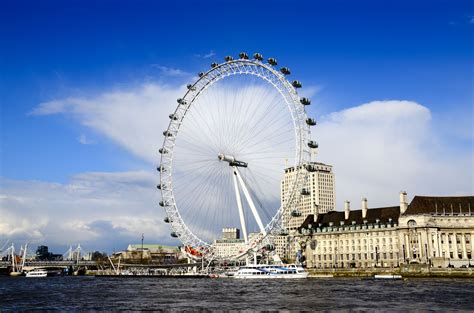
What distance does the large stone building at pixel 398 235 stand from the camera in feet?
370

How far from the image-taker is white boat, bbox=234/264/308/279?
10131cm

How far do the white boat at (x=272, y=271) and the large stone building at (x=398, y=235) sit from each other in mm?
26648

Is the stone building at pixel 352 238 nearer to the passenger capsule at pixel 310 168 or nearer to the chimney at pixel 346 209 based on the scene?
the chimney at pixel 346 209

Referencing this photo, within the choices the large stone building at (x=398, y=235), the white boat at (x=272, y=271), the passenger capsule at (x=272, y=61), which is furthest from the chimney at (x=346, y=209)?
the passenger capsule at (x=272, y=61)

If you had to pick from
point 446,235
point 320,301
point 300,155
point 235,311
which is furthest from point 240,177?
point 446,235

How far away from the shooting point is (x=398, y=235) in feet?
388

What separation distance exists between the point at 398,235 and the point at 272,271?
3392 centimetres

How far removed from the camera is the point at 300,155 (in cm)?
8031

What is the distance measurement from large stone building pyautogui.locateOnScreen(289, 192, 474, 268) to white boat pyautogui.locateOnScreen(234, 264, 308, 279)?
26648 millimetres

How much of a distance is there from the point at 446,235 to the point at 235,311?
84652 mm

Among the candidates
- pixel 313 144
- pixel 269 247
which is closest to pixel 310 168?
pixel 313 144

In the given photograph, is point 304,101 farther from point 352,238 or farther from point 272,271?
point 352,238

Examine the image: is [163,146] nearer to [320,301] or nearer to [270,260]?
[270,260]

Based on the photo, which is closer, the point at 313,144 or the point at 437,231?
the point at 313,144
